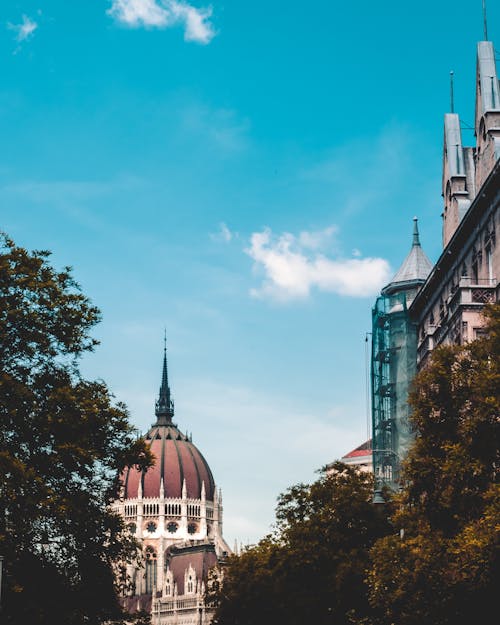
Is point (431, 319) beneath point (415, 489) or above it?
above

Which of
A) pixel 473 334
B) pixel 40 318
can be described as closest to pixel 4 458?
pixel 40 318

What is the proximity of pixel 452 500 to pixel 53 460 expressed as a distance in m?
13.4

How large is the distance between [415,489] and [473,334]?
13512 millimetres

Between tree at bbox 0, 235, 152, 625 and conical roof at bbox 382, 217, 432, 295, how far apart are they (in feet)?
121

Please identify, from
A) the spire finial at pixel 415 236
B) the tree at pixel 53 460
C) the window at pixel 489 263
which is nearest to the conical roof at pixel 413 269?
the spire finial at pixel 415 236

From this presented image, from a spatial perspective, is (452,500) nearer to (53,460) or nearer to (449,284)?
(53,460)

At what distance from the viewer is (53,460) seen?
42188mm

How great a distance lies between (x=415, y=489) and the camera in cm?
4084

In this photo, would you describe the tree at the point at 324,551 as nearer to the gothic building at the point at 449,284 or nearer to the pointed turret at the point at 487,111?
the gothic building at the point at 449,284

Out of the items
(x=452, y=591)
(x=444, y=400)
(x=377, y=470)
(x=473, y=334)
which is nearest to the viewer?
(x=452, y=591)

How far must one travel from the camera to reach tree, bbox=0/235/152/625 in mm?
41000

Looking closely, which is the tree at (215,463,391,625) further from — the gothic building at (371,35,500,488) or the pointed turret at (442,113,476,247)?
the pointed turret at (442,113,476,247)

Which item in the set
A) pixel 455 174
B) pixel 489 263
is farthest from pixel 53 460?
pixel 455 174

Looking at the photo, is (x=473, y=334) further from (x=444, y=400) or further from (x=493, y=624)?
(x=493, y=624)
